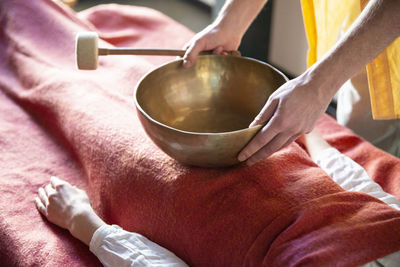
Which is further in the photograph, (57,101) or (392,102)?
(57,101)

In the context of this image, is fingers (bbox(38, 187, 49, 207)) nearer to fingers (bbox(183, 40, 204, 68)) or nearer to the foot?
the foot

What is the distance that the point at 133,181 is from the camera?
3.02 feet

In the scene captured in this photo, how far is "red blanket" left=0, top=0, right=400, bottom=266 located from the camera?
75 cm

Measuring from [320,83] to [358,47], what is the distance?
99mm

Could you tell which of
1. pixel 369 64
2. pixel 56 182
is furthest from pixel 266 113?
pixel 56 182

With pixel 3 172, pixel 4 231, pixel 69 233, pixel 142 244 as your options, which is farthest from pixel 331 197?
pixel 3 172

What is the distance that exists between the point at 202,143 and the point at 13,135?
73cm

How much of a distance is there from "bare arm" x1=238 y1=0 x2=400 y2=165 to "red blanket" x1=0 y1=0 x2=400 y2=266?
98mm

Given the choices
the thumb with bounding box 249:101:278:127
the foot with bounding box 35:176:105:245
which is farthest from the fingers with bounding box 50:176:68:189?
the thumb with bounding box 249:101:278:127

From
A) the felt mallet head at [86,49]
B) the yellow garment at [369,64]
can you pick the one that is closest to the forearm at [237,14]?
the yellow garment at [369,64]

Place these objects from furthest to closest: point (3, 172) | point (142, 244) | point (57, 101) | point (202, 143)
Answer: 1. point (57, 101)
2. point (3, 172)
3. point (142, 244)
4. point (202, 143)

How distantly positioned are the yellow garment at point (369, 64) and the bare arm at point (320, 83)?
28 cm

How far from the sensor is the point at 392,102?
1.07 meters

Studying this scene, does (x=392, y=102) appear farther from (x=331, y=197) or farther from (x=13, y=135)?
(x=13, y=135)
